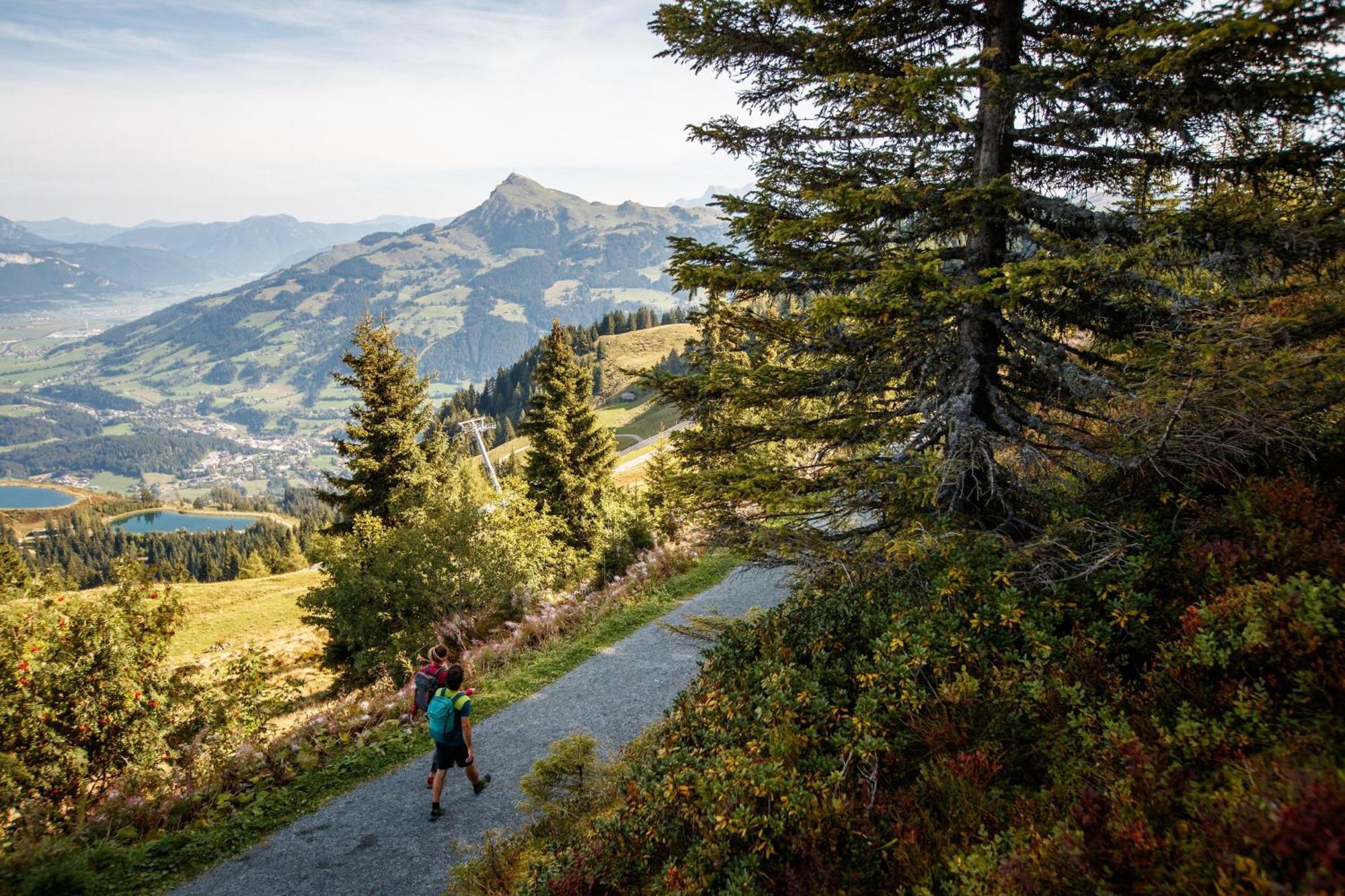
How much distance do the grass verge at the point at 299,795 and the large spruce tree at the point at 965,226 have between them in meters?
2.32

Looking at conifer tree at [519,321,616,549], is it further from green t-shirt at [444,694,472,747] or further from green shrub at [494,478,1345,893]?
green shrub at [494,478,1345,893]

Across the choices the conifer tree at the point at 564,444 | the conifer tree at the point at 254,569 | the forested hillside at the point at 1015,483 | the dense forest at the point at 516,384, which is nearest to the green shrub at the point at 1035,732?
the forested hillside at the point at 1015,483

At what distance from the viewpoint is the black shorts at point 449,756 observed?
29.1 ft

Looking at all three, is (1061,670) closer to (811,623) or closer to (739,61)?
(811,623)

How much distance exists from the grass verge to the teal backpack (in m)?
2.15

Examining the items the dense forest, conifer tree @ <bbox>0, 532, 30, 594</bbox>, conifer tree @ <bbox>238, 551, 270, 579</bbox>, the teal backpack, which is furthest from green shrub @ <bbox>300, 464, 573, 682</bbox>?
the dense forest

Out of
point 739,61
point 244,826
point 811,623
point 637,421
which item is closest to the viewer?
point 811,623

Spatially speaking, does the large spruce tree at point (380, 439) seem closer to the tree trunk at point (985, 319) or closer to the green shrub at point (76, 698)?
the green shrub at point (76, 698)

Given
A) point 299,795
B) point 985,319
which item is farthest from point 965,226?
point 299,795

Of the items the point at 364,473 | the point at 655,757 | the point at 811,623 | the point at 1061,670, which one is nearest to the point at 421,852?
the point at 655,757

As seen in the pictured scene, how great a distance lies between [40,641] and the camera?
8664 mm

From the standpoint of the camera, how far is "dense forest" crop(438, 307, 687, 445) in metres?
138

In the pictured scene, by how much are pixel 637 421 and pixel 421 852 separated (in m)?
100

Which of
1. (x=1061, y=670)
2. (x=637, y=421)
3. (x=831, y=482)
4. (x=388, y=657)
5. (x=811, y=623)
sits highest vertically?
(x=831, y=482)
